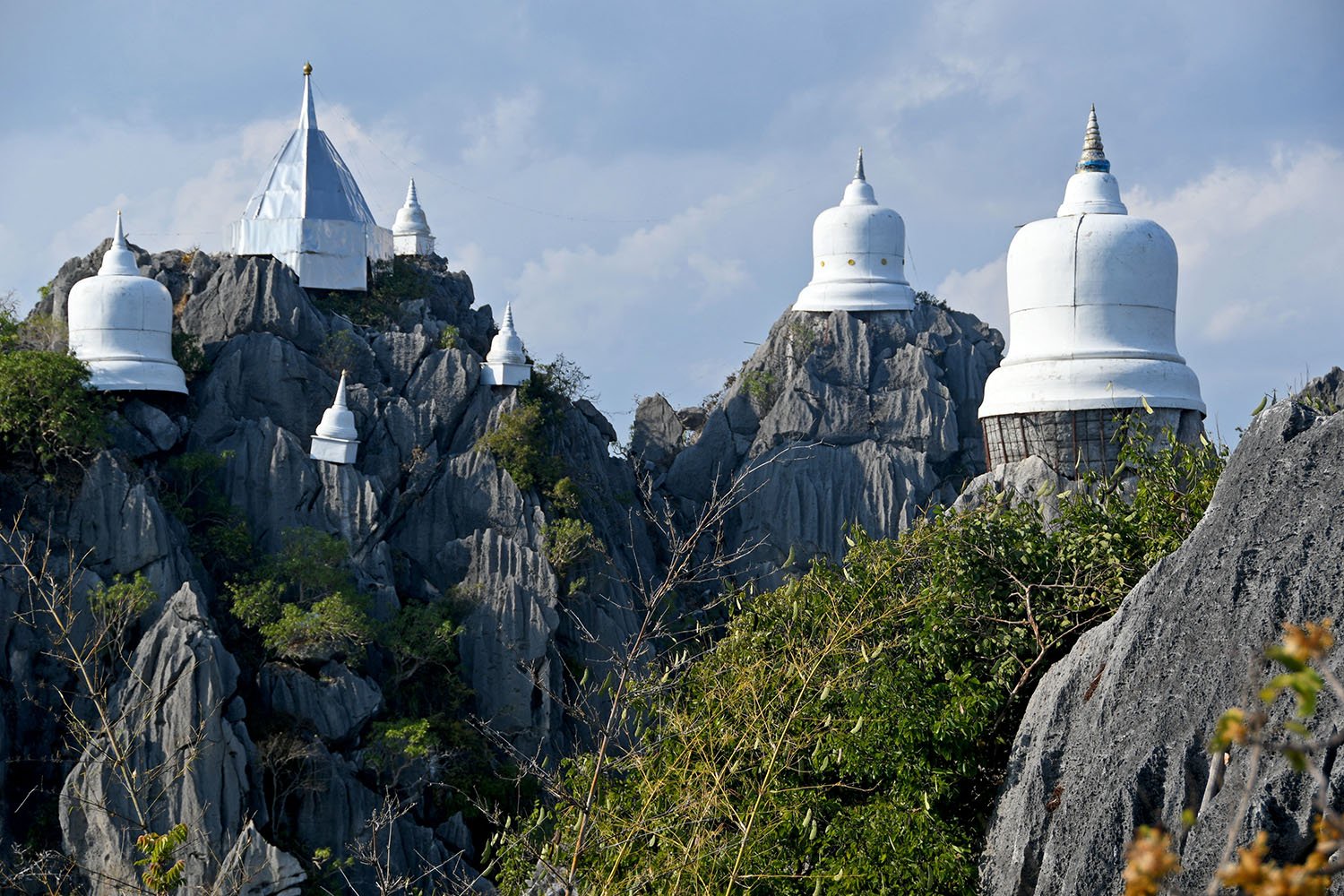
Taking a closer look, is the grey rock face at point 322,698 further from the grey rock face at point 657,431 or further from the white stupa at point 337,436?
the grey rock face at point 657,431

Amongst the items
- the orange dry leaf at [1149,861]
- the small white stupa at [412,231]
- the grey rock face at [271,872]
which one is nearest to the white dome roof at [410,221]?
the small white stupa at [412,231]

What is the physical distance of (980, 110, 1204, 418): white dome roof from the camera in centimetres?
2061

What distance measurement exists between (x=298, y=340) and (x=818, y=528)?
43.3 feet

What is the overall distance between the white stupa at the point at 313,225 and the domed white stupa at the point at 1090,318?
22.6 m

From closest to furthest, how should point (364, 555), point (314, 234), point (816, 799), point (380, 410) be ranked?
point (816, 799) < point (364, 555) < point (380, 410) < point (314, 234)

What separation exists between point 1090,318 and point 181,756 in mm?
14412

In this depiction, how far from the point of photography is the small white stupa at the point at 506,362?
129 ft

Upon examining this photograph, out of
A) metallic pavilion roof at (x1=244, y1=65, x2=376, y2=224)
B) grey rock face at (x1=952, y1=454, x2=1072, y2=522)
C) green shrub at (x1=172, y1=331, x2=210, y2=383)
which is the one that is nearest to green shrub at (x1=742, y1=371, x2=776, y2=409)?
metallic pavilion roof at (x1=244, y1=65, x2=376, y2=224)

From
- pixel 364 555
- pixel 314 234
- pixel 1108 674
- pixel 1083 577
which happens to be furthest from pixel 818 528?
pixel 1108 674

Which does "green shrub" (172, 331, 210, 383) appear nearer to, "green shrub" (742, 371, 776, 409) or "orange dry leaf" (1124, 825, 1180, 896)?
"green shrub" (742, 371, 776, 409)

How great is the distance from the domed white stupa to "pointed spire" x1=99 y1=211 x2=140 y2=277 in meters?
21.3

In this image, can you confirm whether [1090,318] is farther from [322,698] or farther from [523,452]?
[523,452]

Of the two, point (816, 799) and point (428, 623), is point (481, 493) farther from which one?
point (816, 799)

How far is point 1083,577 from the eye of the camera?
12719 millimetres
